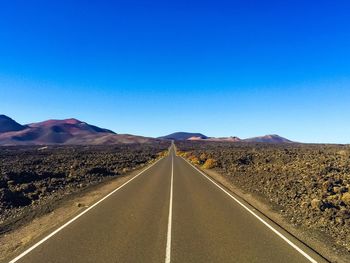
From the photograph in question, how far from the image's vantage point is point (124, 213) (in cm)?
1548

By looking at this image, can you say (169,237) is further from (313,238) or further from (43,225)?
(43,225)

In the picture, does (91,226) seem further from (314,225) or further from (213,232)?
(314,225)

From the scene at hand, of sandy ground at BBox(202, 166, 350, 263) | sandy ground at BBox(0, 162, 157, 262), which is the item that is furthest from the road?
sandy ground at BBox(0, 162, 157, 262)

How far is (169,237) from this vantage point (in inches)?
450

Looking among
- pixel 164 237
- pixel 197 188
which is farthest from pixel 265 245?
pixel 197 188

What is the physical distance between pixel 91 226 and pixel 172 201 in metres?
6.39

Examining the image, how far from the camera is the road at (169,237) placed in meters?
9.59

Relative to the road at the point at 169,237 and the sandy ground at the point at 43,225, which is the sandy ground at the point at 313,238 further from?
the sandy ground at the point at 43,225

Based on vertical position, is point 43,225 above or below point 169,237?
Result: below

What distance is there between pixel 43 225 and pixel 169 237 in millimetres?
5274

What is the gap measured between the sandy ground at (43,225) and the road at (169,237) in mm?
488

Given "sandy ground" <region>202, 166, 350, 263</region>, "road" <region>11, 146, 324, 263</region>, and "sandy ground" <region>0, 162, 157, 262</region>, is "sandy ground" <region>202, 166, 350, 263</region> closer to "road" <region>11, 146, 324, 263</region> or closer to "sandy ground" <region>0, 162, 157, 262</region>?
"road" <region>11, 146, 324, 263</region>

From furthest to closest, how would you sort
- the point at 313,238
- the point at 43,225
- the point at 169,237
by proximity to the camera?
1. the point at 43,225
2. the point at 313,238
3. the point at 169,237

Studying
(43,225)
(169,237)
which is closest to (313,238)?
(169,237)
